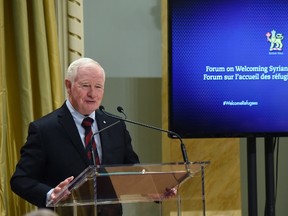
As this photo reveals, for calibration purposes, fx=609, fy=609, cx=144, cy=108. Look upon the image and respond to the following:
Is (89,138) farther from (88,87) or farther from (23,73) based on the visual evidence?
(23,73)

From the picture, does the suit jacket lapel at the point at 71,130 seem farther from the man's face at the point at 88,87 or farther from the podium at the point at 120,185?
the podium at the point at 120,185

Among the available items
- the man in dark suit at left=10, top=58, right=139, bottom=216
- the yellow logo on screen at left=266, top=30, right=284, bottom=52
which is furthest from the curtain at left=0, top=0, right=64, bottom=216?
the yellow logo on screen at left=266, top=30, right=284, bottom=52

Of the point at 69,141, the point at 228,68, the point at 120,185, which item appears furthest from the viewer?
the point at 228,68

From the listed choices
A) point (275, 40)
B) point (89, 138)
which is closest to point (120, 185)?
point (89, 138)

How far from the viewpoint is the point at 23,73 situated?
11.7 ft

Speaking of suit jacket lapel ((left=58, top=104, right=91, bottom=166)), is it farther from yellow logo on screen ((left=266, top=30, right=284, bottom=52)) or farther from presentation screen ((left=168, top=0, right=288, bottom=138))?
yellow logo on screen ((left=266, top=30, right=284, bottom=52))

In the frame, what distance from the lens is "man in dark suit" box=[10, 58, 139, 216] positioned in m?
2.93

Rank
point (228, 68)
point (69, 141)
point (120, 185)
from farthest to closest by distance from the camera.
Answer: point (228, 68) → point (69, 141) → point (120, 185)

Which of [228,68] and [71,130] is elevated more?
[228,68]

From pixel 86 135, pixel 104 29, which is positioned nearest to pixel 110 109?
pixel 104 29

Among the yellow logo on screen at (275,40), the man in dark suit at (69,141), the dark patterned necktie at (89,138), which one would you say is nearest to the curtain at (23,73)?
the man in dark suit at (69,141)

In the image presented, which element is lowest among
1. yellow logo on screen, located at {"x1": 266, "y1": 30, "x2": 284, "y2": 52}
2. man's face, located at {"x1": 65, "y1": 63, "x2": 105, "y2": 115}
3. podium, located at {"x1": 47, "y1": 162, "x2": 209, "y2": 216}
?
podium, located at {"x1": 47, "y1": 162, "x2": 209, "y2": 216}

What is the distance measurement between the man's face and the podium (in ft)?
2.47

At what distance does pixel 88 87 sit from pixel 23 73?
72 cm
